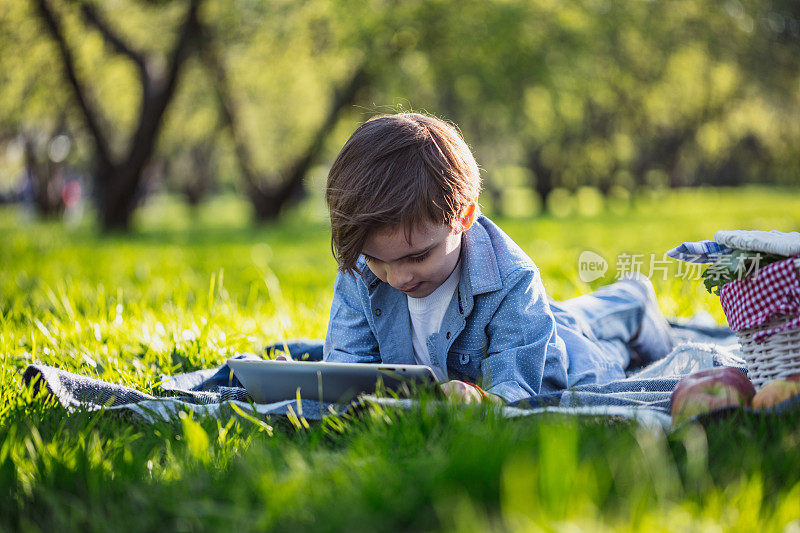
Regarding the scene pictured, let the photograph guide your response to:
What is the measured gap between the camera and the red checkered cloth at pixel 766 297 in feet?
6.42

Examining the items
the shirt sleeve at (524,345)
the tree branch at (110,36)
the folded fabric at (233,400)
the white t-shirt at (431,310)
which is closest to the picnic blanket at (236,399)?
the folded fabric at (233,400)

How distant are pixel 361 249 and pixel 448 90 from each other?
10095mm

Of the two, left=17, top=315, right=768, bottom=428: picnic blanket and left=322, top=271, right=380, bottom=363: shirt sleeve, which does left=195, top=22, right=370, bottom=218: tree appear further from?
left=17, top=315, right=768, bottom=428: picnic blanket

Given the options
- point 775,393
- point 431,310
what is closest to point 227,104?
point 431,310

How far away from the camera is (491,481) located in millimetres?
1462

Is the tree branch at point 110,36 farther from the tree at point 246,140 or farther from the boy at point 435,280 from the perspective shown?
the boy at point 435,280

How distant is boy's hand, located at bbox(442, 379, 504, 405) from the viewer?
2.12 meters

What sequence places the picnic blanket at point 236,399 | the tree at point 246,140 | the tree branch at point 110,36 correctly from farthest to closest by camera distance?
the tree at point 246,140 < the tree branch at point 110,36 < the picnic blanket at point 236,399

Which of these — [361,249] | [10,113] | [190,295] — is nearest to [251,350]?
[361,249]

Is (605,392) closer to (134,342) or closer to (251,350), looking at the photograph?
(251,350)

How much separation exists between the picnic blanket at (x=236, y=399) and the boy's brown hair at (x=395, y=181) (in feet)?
1.88

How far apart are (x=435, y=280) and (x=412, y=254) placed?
190 mm

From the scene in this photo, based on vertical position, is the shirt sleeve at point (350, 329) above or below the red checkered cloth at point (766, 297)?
below

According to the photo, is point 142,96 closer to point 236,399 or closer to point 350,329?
point 350,329
